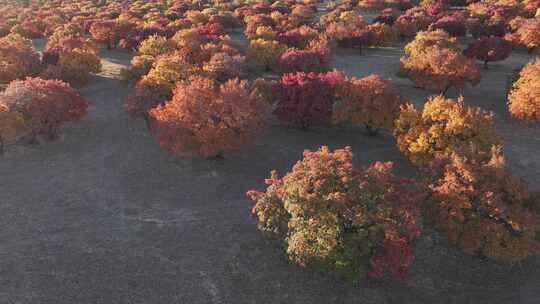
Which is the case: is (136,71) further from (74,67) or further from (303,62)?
(303,62)

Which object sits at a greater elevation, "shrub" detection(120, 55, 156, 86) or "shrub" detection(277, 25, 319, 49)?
"shrub" detection(277, 25, 319, 49)

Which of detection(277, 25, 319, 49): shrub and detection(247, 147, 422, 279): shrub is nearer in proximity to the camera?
detection(247, 147, 422, 279): shrub

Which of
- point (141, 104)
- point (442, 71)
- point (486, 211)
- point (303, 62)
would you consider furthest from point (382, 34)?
point (486, 211)

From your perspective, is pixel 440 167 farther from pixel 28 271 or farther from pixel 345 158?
pixel 28 271

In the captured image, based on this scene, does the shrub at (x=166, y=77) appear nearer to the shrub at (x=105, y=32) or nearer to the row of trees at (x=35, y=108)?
the row of trees at (x=35, y=108)

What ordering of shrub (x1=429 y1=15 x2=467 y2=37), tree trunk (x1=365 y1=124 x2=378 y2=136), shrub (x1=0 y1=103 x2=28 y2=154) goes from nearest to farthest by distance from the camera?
shrub (x1=0 y1=103 x2=28 y2=154) → tree trunk (x1=365 y1=124 x2=378 y2=136) → shrub (x1=429 y1=15 x2=467 y2=37)

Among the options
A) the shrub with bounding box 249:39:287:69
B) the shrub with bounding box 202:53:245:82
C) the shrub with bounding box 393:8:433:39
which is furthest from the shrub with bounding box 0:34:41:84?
the shrub with bounding box 393:8:433:39

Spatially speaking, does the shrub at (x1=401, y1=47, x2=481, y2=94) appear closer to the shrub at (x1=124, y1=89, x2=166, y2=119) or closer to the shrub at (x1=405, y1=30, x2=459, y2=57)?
the shrub at (x1=405, y1=30, x2=459, y2=57)
